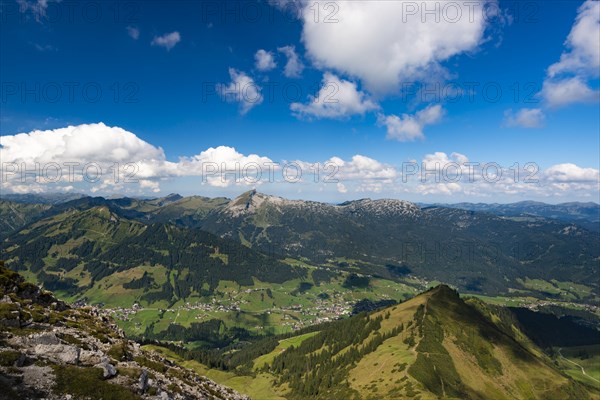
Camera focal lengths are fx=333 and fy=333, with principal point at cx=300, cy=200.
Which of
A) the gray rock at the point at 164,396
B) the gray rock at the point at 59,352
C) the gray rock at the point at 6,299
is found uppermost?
the gray rock at the point at 6,299

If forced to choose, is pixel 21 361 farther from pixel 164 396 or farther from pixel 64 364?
pixel 164 396

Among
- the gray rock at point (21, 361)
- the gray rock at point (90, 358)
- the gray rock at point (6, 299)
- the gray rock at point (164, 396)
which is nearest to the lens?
the gray rock at point (21, 361)

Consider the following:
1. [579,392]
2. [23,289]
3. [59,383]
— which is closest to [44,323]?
[23,289]

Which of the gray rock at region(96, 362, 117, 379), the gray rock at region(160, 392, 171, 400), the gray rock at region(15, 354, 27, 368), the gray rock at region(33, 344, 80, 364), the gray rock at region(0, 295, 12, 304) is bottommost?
the gray rock at region(160, 392, 171, 400)

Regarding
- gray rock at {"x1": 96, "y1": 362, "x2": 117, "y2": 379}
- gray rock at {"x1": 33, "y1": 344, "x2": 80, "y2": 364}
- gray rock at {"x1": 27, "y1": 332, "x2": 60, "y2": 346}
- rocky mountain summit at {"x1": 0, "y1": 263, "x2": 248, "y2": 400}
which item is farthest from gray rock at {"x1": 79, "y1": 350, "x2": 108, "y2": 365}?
gray rock at {"x1": 27, "y1": 332, "x2": 60, "y2": 346}

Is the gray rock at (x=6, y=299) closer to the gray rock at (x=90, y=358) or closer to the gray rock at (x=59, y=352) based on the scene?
the gray rock at (x=59, y=352)

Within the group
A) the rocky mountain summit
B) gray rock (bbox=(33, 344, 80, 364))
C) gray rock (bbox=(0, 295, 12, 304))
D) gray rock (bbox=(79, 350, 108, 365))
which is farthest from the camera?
gray rock (bbox=(0, 295, 12, 304))

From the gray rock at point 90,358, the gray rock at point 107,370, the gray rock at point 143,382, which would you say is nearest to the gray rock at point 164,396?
the gray rock at point 143,382

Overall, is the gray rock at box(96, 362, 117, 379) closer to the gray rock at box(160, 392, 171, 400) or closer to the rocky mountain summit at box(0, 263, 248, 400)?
the rocky mountain summit at box(0, 263, 248, 400)
